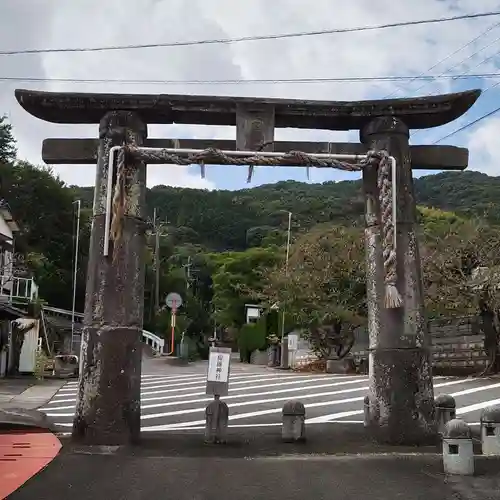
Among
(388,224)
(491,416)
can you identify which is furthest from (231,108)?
(491,416)

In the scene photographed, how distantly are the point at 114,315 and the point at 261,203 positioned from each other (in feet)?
224

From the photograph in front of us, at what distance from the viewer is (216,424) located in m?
9.05

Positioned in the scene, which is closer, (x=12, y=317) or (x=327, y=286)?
(x=12, y=317)

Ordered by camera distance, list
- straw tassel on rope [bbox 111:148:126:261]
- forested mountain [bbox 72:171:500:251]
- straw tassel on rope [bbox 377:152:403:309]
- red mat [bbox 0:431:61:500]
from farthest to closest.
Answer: forested mountain [bbox 72:171:500:251] < straw tassel on rope [bbox 377:152:403:309] < straw tassel on rope [bbox 111:148:126:261] < red mat [bbox 0:431:61:500]

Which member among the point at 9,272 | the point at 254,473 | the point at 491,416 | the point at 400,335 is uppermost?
the point at 9,272

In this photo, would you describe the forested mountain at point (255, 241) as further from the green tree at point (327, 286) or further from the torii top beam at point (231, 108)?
the torii top beam at point (231, 108)

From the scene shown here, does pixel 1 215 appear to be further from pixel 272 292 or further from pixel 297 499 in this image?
pixel 297 499

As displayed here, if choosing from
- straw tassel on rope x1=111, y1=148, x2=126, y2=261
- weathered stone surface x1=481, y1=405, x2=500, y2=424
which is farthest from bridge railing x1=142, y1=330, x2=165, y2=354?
weathered stone surface x1=481, y1=405, x2=500, y2=424

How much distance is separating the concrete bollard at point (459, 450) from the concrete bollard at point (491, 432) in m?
1.47

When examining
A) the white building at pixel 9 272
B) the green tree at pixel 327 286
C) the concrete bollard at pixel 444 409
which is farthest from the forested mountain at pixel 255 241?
the concrete bollard at pixel 444 409

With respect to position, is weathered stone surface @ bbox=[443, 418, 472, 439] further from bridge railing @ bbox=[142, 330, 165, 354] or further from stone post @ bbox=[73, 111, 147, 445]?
bridge railing @ bbox=[142, 330, 165, 354]

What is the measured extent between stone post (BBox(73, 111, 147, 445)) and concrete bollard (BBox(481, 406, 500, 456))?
192 inches

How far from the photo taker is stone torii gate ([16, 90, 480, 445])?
8.84m

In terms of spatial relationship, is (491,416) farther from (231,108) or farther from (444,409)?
(231,108)
